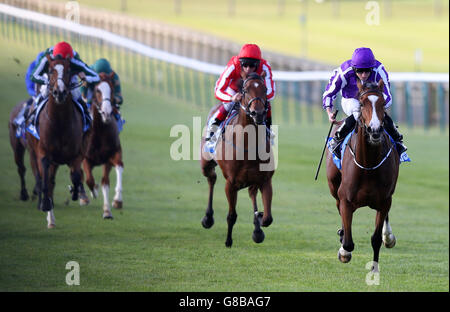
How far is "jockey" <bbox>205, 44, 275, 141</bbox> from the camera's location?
870 centimetres

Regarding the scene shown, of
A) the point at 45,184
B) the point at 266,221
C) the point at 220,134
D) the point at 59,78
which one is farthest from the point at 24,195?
the point at 266,221

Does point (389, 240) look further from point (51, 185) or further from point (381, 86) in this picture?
point (51, 185)

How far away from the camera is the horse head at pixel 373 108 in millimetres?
7422

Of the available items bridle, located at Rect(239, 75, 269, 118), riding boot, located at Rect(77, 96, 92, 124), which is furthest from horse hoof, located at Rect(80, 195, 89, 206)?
bridle, located at Rect(239, 75, 269, 118)

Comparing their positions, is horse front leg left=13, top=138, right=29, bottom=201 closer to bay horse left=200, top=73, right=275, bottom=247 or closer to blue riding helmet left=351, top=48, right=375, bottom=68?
bay horse left=200, top=73, right=275, bottom=247

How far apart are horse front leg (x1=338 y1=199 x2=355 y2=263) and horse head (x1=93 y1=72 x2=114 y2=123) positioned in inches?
199

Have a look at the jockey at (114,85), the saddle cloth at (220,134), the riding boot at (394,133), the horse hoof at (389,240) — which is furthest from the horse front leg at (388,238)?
the jockey at (114,85)

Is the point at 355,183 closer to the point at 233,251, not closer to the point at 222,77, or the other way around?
the point at 222,77

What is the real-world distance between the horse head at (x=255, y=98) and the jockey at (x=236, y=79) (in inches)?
5.0

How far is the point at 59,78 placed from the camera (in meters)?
10.6

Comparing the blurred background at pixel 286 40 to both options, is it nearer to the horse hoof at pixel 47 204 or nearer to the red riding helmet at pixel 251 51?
the horse hoof at pixel 47 204

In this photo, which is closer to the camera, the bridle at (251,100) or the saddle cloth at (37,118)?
the bridle at (251,100)

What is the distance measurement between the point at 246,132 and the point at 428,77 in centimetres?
1216

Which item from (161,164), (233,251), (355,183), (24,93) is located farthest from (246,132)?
(24,93)
